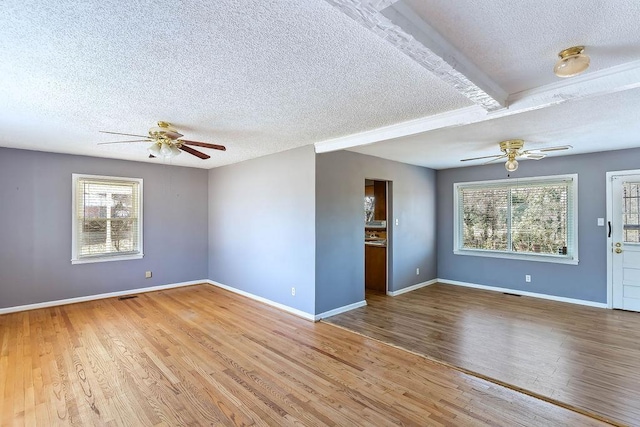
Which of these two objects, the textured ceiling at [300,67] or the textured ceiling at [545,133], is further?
the textured ceiling at [545,133]

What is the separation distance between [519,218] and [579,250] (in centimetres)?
99

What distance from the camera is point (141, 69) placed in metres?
2.13

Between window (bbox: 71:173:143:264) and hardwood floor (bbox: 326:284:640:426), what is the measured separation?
4.04 metres

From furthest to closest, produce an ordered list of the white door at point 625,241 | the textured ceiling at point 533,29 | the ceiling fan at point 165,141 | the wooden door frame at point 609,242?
1. the wooden door frame at point 609,242
2. the white door at point 625,241
3. the ceiling fan at point 165,141
4. the textured ceiling at point 533,29

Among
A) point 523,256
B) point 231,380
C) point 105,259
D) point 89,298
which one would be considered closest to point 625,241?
point 523,256

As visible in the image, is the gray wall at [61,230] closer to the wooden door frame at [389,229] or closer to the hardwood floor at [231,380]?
the hardwood floor at [231,380]

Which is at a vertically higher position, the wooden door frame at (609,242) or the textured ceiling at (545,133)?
the textured ceiling at (545,133)

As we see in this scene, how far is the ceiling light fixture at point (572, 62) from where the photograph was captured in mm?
1836

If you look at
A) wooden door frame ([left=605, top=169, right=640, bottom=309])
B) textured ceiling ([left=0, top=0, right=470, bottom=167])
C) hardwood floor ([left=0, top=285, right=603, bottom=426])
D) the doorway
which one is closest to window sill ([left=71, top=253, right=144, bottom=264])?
hardwood floor ([left=0, top=285, right=603, bottom=426])

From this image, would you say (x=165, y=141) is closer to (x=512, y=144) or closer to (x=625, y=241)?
(x=512, y=144)

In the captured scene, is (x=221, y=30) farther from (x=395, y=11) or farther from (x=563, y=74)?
(x=563, y=74)

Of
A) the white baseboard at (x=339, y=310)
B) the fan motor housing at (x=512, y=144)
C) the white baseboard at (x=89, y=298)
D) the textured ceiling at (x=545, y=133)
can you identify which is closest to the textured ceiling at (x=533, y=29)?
the textured ceiling at (x=545, y=133)

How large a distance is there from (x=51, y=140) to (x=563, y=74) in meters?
5.54

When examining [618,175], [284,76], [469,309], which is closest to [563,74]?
[284,76]
